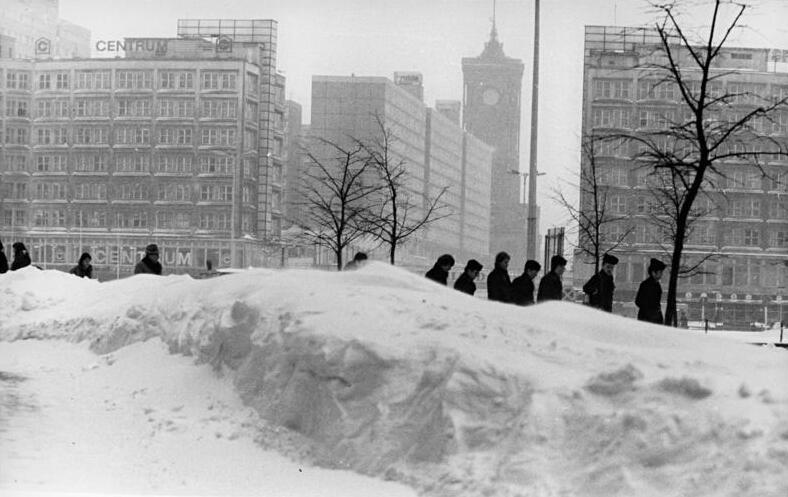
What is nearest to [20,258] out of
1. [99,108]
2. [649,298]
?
[99,108]

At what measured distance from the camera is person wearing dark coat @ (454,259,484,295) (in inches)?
460

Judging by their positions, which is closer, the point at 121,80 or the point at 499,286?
the point at 499,286

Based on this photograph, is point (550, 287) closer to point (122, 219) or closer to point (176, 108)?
point (122, 219)

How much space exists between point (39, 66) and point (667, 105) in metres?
19.6

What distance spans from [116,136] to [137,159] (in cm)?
240

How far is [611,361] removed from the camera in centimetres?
627

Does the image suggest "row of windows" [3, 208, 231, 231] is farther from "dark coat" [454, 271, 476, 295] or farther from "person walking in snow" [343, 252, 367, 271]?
"dark coat" [454, 271, 476, 295]

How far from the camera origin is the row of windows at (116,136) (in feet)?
75.2

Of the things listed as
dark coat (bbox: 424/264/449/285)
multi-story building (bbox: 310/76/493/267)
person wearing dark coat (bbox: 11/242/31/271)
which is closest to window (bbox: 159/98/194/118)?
multi-story building (bbox: 310/76/493/267)

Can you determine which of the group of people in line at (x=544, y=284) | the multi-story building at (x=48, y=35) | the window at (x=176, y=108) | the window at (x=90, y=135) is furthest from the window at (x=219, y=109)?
the group of people in line at (x=544, y=284)

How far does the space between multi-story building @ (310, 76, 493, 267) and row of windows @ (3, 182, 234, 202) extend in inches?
173

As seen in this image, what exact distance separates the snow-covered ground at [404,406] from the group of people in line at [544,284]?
2992 millimetres

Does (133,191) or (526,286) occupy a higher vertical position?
(133,191)

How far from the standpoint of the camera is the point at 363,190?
2198cm
